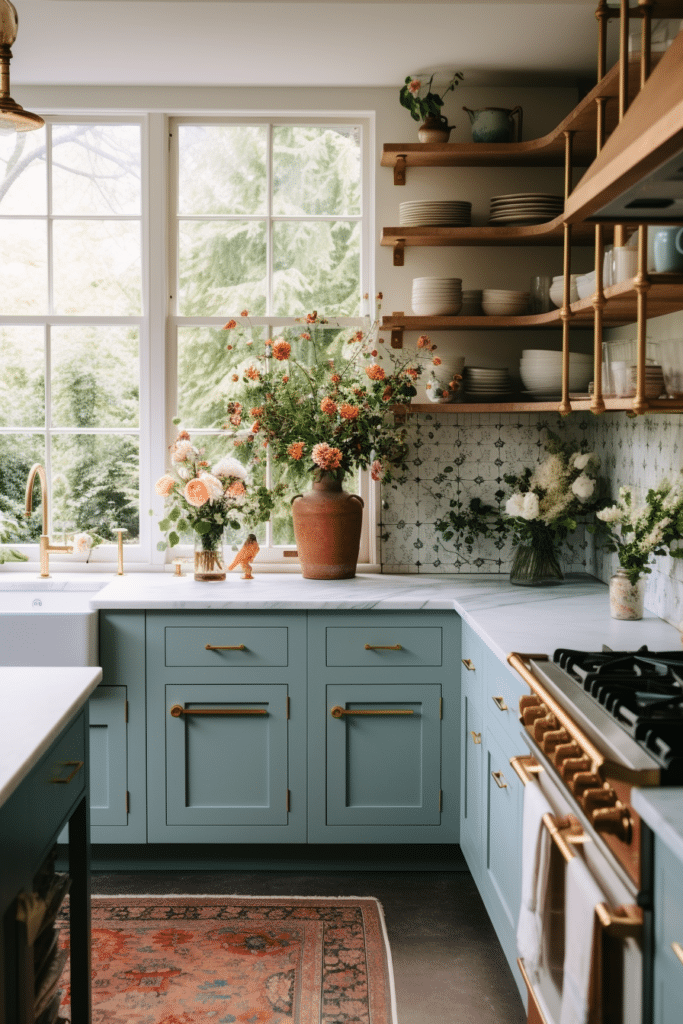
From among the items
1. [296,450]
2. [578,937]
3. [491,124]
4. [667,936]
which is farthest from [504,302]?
[667,936]

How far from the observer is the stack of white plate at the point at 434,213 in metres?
3.64

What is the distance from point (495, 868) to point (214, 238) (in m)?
2.54

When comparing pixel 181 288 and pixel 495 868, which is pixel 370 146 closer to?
pixel 181 288

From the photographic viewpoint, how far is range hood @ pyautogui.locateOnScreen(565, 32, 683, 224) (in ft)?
4.63

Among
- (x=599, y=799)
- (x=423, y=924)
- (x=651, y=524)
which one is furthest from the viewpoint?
(x=423, y=924)

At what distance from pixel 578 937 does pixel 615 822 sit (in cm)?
23

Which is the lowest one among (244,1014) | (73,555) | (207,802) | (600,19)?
(244,1014)

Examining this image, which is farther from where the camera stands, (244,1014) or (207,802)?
(207,802)

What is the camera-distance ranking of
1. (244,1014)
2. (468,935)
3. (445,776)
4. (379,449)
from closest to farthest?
(244,1014) < (468,935) < (445,776) < (379,449)

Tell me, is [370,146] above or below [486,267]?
above

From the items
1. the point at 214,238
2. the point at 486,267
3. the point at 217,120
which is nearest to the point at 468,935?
the point at 486,267

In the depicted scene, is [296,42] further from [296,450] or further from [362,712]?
[362,712]

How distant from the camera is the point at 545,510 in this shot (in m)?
3.48

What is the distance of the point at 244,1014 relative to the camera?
2572mm
